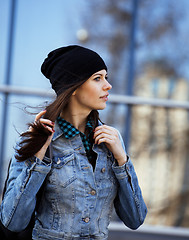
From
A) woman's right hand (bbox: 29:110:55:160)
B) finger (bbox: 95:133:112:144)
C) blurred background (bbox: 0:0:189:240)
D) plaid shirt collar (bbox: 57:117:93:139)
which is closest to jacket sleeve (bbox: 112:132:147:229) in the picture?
finger (bbox: 95:133:112:144)

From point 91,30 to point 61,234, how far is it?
3.27m

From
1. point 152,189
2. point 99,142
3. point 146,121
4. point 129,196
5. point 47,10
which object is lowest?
point 152,189

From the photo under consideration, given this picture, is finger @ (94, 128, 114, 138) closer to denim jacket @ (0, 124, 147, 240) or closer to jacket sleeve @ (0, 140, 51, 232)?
denim jacket @ (0, 124, 147, 240)

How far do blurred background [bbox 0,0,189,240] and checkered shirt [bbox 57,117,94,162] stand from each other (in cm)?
249

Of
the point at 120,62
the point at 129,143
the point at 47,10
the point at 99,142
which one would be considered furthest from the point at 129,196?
the point at 47,10

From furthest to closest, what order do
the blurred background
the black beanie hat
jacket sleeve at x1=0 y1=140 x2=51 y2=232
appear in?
the blurred background → the black beanie hat → jacket sleeve at x1=0 y1=140 x2=51 y2=232

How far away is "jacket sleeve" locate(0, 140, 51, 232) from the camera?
1613mm

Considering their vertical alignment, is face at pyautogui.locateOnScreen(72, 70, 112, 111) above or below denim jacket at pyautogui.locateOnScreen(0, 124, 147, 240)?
above

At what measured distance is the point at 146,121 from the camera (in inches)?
177

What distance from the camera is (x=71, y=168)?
1.73 m

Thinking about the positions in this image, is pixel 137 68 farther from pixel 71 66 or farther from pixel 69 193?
pixel 69 193

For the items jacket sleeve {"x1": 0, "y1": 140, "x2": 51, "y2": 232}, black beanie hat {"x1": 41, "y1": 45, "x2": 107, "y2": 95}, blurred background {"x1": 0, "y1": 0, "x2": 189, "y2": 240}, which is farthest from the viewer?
blurred background {"x1": 0, "y1": 0, "x2": 189, "y2": 240}

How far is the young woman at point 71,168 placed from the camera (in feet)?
5.41

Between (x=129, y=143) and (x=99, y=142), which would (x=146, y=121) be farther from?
(x=99, y=142)
